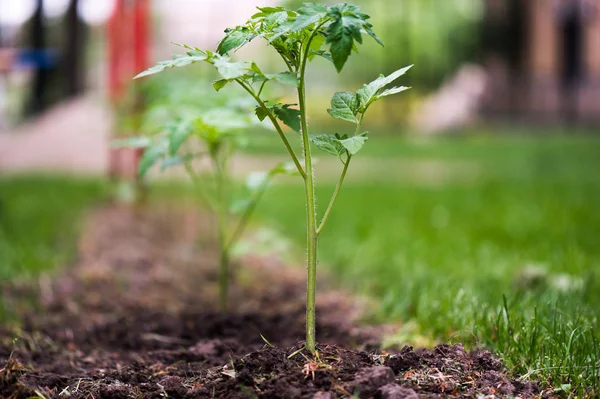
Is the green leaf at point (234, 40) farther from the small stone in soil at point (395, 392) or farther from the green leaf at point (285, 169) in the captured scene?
the small stone in soil at point (395, 392)

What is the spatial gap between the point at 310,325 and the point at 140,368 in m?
0.48

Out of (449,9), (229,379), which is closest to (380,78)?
(229,379)

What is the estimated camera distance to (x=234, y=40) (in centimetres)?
144

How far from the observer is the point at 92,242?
3812 mm

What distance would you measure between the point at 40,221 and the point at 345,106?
133 inches

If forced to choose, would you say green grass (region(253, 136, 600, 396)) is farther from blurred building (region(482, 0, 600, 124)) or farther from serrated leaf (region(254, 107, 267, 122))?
blurred building (region(482, 0, 600, 124))

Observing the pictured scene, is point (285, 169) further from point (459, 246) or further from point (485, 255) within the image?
point (459, 246)

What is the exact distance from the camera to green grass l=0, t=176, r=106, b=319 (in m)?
3.26

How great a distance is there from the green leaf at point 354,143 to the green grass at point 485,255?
2.15ft

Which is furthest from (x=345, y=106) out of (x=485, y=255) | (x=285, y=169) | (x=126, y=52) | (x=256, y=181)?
(x=126, y=52)

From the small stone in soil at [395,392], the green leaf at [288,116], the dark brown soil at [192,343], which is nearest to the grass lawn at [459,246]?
the dark brown soil at [192,343]

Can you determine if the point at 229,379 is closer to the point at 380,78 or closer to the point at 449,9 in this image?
the point at 380,78

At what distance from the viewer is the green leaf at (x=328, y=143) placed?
4.81ft

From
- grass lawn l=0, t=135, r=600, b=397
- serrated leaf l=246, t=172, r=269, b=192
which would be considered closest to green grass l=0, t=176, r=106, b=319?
grass lawn l=0, t=135, r=600, b=397
